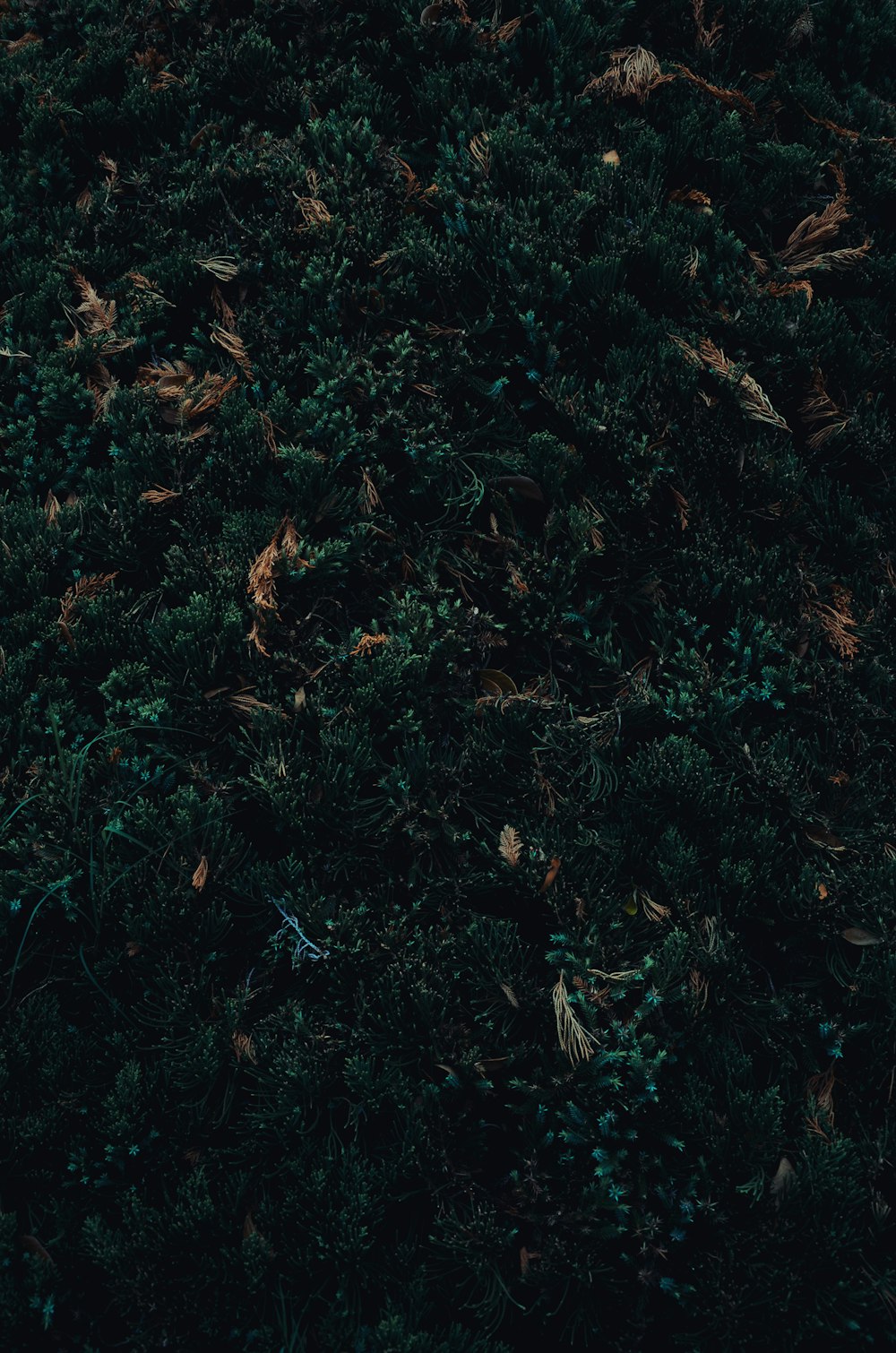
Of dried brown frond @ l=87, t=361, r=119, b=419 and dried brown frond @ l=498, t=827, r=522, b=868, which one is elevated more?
dried brown frond @ l=87, t=361, r=119, b=419

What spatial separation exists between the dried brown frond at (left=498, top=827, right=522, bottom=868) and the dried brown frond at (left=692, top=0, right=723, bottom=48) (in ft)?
9.97

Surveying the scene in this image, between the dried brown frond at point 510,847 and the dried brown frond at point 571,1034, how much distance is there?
1.13ft

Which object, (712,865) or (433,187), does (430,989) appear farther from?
(433,187)

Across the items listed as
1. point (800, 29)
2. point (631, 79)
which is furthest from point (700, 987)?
point (800, 29)

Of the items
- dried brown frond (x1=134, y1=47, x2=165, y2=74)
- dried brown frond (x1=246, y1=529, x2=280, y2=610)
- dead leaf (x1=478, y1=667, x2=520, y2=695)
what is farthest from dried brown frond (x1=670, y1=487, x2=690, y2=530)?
dried brown frond (x1=134, y1=47, x2=165, y2=74)

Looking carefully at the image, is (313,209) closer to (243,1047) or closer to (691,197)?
(691,197)

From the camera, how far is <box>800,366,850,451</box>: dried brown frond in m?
3.26

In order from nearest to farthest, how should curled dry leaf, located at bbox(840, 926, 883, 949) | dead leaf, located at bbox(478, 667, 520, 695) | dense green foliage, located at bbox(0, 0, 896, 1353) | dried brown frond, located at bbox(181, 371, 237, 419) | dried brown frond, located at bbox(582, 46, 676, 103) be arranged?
dense green foliage, located at bbox(0, 0, 896, 1353) → curled dry leaf, located at bbox(840, 926, 883, 949) → dead leaf, located at bbox(478, 667, 520, 695) → dried brown frond, located at bbox(181, 371, 237, 419) → dried brown frond, located at bbox(582, 46, 676, 103)

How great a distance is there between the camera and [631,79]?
3588 millimetres

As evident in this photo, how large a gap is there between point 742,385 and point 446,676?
1310mm

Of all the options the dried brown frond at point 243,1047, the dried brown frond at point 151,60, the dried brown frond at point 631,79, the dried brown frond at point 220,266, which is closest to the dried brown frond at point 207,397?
the dried brown frond at point 220,266

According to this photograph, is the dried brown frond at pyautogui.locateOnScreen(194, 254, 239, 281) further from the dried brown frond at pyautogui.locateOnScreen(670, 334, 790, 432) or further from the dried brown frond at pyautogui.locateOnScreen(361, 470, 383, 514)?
the dried brown frond at pyautogui.locateOnScreen(670, 334, 790, 432)

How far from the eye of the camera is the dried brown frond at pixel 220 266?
3.27m

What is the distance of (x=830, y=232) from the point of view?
348 centimetres
